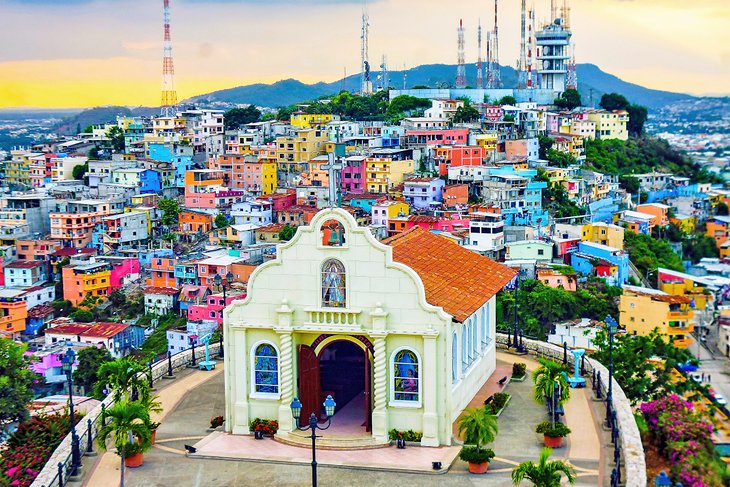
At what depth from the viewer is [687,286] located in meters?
57.4

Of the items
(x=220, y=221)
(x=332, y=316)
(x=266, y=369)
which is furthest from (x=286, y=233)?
(x=332, y=316)

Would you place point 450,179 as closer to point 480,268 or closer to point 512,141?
point 512,141

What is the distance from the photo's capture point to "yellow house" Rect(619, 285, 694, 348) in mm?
51719

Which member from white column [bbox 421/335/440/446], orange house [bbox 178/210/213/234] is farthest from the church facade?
orange house [bbox 178/210/213/234]

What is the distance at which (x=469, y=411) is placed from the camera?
20328 mm

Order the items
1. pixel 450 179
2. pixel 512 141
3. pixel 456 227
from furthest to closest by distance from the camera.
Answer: pixel 512 141 → pixel 450 179 → pixel 456 227

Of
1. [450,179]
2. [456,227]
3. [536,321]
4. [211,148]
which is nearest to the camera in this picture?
[536,321]

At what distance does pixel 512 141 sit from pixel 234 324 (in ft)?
185

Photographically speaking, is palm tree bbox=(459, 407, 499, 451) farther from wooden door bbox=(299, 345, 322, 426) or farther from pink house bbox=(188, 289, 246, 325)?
pink house bbox=(188, 289, 246, 325)

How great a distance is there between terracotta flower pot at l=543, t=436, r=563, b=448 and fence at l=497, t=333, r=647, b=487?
105 cm

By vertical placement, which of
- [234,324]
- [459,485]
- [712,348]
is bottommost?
[712,348]

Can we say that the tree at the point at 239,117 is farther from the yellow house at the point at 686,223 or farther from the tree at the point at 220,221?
the yellow house at the point at 686,223

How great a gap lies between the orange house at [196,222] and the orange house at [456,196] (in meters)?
16.0

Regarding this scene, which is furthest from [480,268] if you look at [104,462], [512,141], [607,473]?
[512,141]
